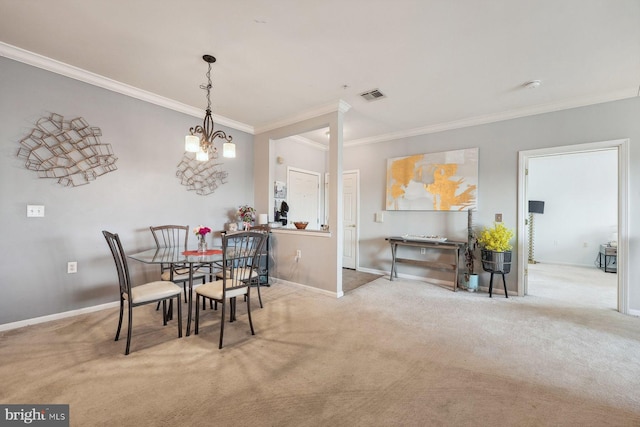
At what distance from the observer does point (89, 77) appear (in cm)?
307

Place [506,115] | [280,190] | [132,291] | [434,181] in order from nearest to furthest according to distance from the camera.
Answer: [132,291]
[506,115]
[434,181]
[280,190]

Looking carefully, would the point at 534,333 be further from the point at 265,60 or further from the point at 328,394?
the point at 265,60

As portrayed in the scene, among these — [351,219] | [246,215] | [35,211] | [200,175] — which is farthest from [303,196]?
[35,211]

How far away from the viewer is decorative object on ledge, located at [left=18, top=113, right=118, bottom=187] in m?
2.78

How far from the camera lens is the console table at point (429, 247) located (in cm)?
416

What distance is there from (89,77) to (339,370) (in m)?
3.98

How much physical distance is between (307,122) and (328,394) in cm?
351

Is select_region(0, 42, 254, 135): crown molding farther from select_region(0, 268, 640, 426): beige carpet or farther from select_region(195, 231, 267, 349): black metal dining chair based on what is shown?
select_region(0, 268, 640, 426): beige carpet

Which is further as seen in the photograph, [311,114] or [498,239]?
[311,114]

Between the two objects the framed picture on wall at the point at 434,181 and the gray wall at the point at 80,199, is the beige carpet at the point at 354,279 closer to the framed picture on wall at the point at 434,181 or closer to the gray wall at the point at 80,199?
the framed picture on wall at the point at 434,181

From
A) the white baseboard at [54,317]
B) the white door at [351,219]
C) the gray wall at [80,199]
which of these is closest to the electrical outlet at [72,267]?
the gray wall at [80,199]

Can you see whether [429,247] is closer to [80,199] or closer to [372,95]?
[372,95]

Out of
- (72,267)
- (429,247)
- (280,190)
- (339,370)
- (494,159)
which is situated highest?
(494,159)

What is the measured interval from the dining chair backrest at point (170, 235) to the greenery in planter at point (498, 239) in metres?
4.12
